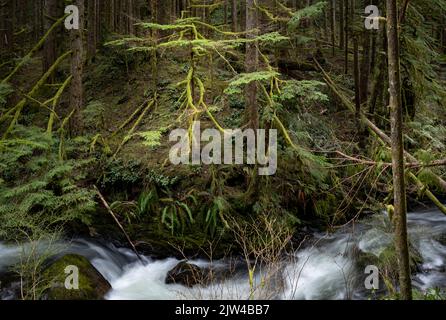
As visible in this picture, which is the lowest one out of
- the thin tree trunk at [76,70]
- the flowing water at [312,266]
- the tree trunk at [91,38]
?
the flowing water at [312,266]

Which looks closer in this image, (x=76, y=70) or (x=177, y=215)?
(x=177, y=215)

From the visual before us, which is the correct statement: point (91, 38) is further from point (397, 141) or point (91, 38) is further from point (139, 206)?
point (397, 141)

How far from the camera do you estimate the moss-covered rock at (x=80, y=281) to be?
7.74 metres

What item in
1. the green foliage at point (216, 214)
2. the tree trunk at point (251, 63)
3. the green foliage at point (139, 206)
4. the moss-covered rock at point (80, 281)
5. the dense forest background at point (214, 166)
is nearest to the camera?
the moss-covered rock at point (80, 281)

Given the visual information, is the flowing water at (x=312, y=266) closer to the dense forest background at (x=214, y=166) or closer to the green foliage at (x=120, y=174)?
the dense forest background at (x=214, y=166)

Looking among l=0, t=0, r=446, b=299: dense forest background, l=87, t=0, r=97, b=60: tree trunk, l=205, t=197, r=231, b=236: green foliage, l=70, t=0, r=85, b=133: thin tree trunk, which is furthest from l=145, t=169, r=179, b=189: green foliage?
l=87, t=0, r=97, b=60: tree trunk

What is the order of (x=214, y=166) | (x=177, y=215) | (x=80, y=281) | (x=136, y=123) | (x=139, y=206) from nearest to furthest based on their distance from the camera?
(x=80, y=281)
(x=177, y=215)
(x=139, y=206)
(x=214, y=166)
(x=136, y=123)

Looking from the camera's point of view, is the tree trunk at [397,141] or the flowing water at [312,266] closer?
the tree trunk at [397,141]

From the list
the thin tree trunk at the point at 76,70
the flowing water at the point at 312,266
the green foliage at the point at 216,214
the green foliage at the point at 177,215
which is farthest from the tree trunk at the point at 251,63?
the thin tree trunk at the point at 76,70

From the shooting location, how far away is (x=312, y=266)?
33.2ft

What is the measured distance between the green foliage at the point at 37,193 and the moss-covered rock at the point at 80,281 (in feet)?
2.85

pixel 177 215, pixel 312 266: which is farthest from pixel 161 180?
pixel 312 266

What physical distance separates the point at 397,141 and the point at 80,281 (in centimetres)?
661

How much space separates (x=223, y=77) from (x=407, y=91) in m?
6.71
